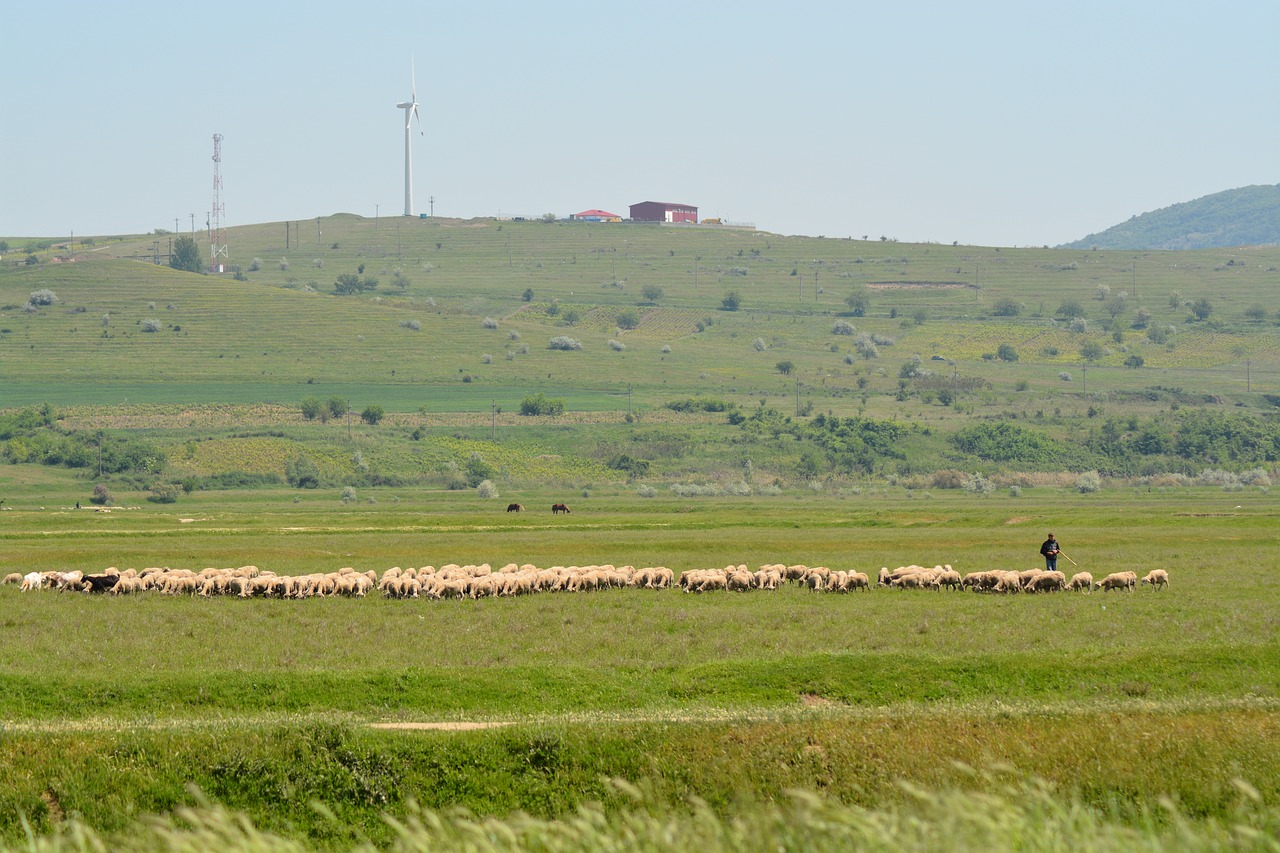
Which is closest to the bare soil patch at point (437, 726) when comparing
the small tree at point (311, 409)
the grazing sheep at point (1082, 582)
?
the grazing sheep at point (1082, 582)

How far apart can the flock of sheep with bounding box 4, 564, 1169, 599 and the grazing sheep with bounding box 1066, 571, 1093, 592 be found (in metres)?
0.03

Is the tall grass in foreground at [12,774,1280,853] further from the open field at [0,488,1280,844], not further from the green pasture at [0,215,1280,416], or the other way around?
the green pasture at [0,215,1280,416]

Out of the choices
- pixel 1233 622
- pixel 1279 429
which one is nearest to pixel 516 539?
pixel 1233 622

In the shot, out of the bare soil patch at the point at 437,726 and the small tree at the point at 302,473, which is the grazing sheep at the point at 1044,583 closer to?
the bare soil patch at the point at 437,726

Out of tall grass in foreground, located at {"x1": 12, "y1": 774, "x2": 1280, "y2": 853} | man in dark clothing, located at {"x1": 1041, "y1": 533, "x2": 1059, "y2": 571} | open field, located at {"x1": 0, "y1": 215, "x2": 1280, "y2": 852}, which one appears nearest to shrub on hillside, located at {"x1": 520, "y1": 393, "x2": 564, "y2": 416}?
open field, located at {"x1": 0, "y1": 215, "x2": 1280, "y2": 852}

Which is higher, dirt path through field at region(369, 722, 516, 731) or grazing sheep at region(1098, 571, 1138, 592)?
dirt path through field at region(369, 722, 516, 731)

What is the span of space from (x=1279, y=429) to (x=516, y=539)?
305ft

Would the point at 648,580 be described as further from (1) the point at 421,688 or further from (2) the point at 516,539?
(2) the point at 516,539

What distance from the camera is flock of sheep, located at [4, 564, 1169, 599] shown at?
37875 millimetres

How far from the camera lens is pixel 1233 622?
30.8 metres

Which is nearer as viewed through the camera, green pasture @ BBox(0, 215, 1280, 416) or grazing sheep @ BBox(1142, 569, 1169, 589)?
grazing sheep @ BBox(1142, 569, 1169, 589)

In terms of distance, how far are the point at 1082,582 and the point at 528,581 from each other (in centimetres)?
1515

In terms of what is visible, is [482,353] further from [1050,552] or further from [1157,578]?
[1157,578]

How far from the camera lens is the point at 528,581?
38719mm
